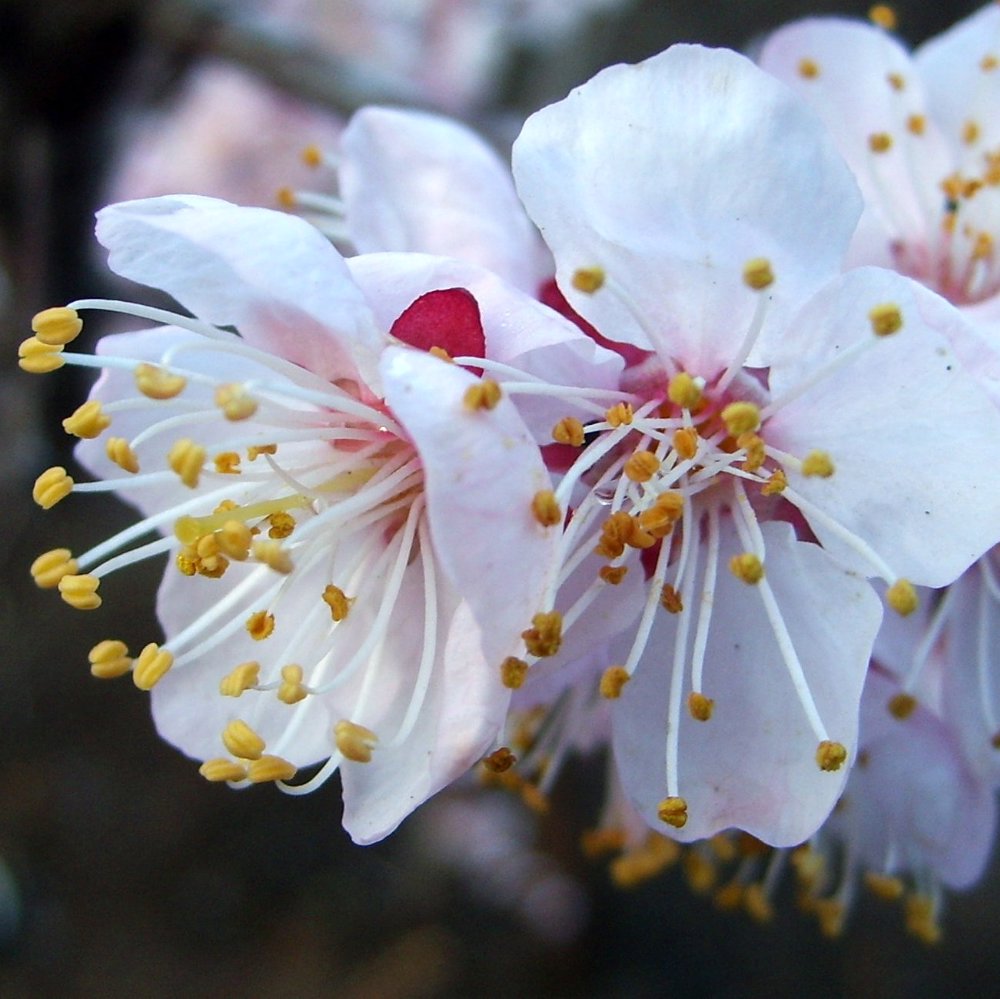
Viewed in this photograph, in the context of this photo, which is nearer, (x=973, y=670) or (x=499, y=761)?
(x=499, y=761)

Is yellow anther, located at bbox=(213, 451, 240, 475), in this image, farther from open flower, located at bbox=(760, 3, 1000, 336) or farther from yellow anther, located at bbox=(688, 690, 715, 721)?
open flower, located at bbox=(760, 3, 1000, 336)

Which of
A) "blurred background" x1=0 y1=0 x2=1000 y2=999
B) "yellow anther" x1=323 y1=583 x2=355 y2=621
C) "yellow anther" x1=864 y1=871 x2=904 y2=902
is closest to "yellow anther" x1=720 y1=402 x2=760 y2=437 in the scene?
"yellow anther" x1=323 y1=583 x2=355 y2=621

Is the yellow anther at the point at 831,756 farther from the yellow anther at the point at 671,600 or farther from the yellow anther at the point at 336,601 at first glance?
the yellow anther at the point at 336,601

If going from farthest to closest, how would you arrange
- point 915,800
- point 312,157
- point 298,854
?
1. point 298,854
2. point 312,157
3. point 915,800

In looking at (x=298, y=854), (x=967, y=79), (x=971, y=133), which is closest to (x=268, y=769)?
(x=971, y=133)

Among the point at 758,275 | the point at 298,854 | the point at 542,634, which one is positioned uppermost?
the point at 758,275

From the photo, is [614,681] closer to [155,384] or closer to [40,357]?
[155,384]
